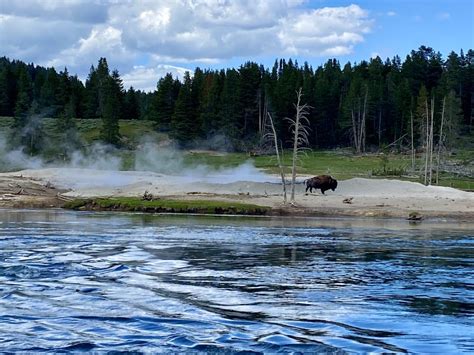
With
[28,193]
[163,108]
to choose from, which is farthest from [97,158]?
[28,193]

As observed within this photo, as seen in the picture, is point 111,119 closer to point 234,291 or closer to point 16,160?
point 16,160

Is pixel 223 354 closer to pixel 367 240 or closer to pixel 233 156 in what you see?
pixel 367 240

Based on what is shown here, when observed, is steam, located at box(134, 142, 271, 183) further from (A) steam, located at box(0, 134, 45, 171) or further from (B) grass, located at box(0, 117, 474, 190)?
(A) steam, located at box(0, 134, 45, 171)

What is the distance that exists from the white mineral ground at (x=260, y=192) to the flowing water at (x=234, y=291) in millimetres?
12728

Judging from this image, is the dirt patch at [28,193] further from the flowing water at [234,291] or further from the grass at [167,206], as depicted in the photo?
the flowing water at [234,291]

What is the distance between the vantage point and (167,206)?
164ft

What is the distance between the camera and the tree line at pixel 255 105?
97812 millimetres

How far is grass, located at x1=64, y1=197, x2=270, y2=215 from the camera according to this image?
48781 millimetres

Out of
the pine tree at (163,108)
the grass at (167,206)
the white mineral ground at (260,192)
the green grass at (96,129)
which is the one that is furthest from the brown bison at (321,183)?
the pine tree at (163,108)

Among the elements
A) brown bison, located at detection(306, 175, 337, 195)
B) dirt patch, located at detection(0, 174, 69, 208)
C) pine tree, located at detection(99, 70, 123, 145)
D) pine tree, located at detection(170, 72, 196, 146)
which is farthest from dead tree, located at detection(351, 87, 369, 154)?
dirt patch, located at detection(0, 174, 69, 208)

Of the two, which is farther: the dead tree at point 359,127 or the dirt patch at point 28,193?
the dead tree at point 359,127

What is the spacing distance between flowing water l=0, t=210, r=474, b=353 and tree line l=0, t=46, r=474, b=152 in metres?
61.2

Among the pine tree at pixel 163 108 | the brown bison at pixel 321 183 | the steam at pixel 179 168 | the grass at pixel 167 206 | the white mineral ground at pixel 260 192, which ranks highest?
the pine tree at pixel 163 108

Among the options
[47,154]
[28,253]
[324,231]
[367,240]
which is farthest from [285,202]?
[47,154]
